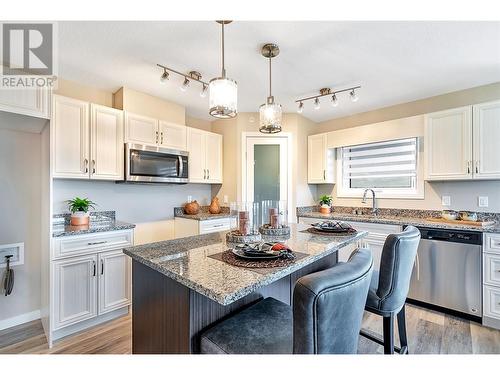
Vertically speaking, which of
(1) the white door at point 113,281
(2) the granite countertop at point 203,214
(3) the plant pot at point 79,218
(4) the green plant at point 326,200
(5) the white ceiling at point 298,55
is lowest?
(1) the white door at point 113,281

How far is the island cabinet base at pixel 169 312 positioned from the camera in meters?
1.15

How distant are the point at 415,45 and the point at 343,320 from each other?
227cm

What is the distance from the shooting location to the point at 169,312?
1242mm

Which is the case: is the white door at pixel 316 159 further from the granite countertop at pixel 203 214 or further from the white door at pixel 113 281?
the white door at pixel 113 281

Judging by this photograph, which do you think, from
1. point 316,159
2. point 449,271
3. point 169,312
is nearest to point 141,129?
point 169,312

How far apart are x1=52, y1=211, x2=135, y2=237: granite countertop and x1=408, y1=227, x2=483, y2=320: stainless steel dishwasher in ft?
10.1

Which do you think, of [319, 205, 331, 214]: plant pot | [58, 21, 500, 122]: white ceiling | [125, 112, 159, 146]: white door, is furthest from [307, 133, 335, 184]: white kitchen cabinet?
[125, 112, 159, 146]: white door

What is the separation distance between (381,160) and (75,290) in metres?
3.99

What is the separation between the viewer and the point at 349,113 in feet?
12.6

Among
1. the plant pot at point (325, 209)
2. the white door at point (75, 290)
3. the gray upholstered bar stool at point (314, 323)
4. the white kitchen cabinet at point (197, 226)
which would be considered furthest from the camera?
the plant pot at point (325, 209)

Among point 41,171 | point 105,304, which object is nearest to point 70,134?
point 41,171

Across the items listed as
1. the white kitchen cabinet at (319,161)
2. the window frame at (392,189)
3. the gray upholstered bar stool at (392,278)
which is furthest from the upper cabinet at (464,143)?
the gray upholstered bar stool at (392,278)

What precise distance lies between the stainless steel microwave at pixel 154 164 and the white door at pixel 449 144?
9.88 feet
